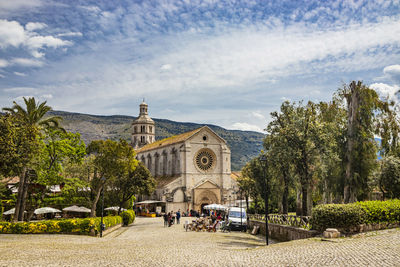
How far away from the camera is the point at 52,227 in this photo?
83.4 ft

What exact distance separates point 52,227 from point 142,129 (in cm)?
6160

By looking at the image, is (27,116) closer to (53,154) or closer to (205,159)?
(53,154)

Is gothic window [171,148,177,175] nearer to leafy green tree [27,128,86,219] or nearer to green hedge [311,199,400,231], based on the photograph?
leafy green tree [27,128,86,219]

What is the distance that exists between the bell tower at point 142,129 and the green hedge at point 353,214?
226ft

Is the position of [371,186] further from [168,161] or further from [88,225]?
[168,161]

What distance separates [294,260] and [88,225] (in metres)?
18.2

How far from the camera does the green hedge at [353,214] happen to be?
18.8 m

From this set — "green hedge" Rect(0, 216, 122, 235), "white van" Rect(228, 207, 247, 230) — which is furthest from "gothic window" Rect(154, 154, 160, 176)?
"green hedge" Rect(0, 216, 122, 235)

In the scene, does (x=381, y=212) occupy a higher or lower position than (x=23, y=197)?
lower

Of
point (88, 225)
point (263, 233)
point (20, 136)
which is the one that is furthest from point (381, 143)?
point (20, 136)

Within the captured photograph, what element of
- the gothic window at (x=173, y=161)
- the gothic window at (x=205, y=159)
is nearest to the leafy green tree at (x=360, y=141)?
the gothic window at (x=205, y=159)

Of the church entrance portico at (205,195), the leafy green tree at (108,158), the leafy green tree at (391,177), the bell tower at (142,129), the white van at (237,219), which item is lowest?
the white van at (237,219)

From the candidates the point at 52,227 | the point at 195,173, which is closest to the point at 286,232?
the point at 52,227

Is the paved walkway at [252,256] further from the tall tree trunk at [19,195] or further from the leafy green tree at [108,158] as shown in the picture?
the leafy green tree at [108,158]
